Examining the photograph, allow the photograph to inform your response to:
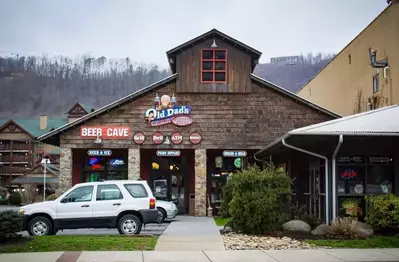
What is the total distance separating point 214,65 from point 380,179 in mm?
13331

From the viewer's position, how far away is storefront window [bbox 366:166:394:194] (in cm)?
1909

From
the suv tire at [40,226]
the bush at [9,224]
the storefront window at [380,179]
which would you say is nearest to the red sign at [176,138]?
the storefront window at [380,179]

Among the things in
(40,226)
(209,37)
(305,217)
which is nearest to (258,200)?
(305,217)

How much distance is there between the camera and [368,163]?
19.1m

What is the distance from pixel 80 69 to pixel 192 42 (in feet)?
180

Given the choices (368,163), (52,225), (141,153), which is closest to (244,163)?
(141,153)

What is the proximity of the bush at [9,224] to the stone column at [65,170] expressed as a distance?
15376 millimetres

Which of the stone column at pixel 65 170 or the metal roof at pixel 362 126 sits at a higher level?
the metal roof at pixel 362 126

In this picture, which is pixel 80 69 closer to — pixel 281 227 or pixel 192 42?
pixel 192 42

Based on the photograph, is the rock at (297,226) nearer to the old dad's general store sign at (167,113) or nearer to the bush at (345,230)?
the bush at (345,230)

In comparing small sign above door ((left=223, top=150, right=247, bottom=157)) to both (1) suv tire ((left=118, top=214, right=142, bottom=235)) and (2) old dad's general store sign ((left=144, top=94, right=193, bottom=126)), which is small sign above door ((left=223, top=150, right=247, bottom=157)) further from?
(1) suv tire ((left=118, top=214, right=142, bottom=235))

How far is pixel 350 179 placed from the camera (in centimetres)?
1911

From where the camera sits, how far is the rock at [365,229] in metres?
16.3

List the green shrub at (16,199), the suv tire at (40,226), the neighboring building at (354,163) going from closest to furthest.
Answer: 1. the suv tire at (40,226)
2. the neighboring building at (354,163)
3. the green shrub at (16,199)
